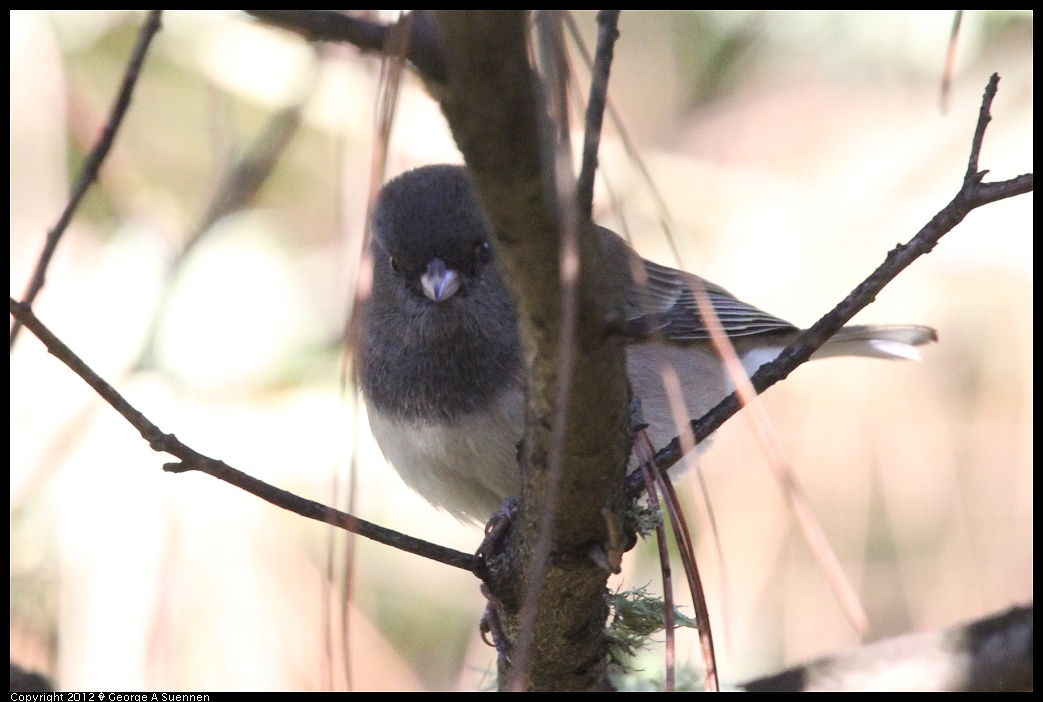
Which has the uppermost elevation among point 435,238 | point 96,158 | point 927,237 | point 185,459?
point 435,238

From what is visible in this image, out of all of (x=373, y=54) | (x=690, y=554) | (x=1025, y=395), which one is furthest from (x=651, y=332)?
(x=1025, y=395)

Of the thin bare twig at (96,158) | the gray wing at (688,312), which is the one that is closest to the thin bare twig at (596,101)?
the thin bare twig at (96,158)

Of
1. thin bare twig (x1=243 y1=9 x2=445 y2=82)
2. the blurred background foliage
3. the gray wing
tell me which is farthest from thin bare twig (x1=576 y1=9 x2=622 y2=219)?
the blurred background foliage

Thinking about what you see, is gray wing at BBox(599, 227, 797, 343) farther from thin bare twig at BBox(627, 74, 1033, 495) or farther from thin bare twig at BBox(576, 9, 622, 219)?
thin bare twig at BBox(576, 9, 622, 219)

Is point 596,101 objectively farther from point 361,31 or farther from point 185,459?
point 185,459

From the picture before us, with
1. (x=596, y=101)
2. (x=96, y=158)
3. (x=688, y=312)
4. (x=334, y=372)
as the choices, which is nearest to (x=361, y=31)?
(x=596, y=101)

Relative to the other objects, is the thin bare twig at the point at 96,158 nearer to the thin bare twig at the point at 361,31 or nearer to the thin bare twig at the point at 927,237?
the thin bare twig at the point at 361,31
